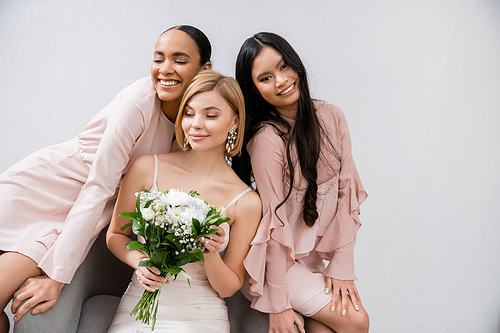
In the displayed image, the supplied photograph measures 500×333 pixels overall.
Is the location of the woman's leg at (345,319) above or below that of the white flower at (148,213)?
below

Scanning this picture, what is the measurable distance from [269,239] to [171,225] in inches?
34.5

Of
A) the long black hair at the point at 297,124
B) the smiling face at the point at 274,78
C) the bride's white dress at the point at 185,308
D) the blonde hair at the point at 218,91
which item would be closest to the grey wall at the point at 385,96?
the long black hair at the point at 297,124

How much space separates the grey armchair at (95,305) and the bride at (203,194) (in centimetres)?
18

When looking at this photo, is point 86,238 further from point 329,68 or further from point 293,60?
point 329,68

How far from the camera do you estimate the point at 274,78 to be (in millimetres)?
2475

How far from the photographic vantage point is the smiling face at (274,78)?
2449mm

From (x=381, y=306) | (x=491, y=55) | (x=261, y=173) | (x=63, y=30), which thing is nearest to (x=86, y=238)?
(x=261, y=173)

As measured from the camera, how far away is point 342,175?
2764 mm

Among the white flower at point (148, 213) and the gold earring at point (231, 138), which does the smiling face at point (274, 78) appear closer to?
the gold earring at point (231, 138)

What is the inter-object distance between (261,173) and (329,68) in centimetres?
Answer: 175

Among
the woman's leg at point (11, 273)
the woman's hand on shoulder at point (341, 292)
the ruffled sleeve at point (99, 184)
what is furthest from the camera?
the woman's hand on shoulder at point (341, 292)

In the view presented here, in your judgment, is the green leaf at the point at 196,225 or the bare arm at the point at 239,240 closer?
the green leaf at the point at 196,225

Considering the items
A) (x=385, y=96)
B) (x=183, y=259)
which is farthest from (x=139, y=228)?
(x=385, y=96)

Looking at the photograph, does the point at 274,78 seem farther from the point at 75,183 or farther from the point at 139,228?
the point at 75,183
